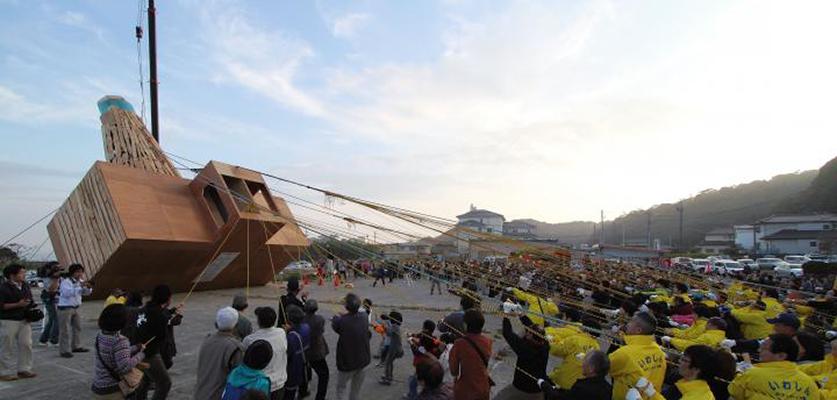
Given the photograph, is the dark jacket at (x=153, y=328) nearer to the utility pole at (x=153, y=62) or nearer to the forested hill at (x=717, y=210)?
the utility pole at (x=153, y=62)

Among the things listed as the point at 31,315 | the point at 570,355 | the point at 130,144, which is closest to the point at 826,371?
the point at 570,355

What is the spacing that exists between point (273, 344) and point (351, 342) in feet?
4.17

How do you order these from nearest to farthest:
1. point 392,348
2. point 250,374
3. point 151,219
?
1. point 250,374
2. point 392,348
3. point 151,219

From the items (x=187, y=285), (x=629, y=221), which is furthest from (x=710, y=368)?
(x=629, y=221)

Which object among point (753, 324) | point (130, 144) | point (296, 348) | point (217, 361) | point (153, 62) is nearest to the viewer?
point (217, 361)

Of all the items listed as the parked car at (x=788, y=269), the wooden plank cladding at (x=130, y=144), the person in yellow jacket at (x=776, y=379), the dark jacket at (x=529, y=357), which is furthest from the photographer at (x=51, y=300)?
the parked car at (x=788, y=269)

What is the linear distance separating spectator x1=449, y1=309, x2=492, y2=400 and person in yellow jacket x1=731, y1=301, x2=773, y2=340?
201 inches

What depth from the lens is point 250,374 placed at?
379 cm

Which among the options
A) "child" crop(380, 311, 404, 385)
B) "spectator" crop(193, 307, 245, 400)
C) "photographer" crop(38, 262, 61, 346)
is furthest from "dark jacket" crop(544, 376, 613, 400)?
"photographer" crop(38, 262, 61, 346)

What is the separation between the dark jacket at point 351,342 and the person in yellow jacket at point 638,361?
8.96ft

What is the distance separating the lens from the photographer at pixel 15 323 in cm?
653

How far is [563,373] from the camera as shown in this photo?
15.8 feet

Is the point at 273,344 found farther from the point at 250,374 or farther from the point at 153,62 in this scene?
the point at 153,62

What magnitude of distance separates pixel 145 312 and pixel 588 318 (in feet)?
21.6
